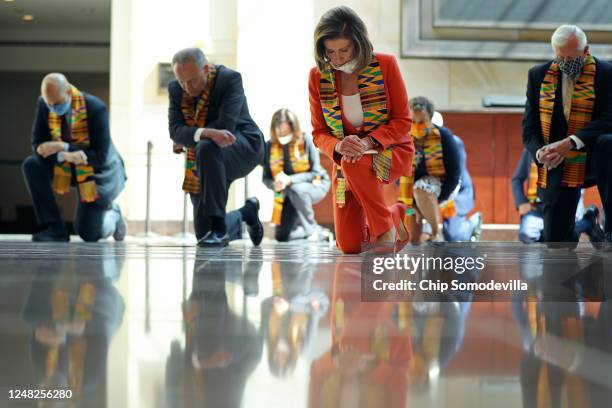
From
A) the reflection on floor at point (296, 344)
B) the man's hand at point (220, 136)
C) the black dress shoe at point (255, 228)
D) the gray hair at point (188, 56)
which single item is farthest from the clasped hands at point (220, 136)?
the reflection on floor at point (296, 344)

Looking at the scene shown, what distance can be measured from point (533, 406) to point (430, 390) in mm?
145

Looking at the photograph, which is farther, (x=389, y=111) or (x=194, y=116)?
(x=194, y=116)

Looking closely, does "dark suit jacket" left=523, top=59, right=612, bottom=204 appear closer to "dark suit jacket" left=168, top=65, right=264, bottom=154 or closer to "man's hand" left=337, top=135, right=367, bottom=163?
"man's hand" left=337, top=135, right=367, bottom=163

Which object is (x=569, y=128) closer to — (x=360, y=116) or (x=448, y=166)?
(x=360, y=116)

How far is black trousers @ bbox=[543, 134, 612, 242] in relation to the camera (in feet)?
16.2

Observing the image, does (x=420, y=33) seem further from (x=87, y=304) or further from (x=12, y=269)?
(x=87, y=304)

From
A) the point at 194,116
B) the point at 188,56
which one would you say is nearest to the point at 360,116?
the point at 188,56

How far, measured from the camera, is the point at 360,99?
13.8 ft

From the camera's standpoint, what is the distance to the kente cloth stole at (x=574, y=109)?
5.05 m

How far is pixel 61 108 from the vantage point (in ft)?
21.7

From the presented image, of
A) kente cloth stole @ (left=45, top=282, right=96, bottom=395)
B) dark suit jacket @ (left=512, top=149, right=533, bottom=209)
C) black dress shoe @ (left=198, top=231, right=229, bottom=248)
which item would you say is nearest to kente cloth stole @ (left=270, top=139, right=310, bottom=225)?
dark suit jacket @ (left=512, top=149, right=533, bottom=209)

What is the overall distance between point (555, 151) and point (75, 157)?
133 inches

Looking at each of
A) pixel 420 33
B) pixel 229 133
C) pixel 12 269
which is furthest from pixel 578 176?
pixel 420 33

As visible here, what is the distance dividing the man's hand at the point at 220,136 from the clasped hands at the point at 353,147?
1.51 metres
